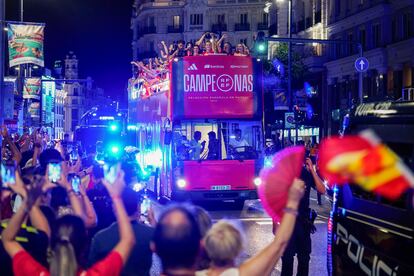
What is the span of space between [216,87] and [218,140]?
1447 millimetres

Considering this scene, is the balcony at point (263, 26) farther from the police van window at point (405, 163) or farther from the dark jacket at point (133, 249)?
the dark jacket at point (133, 249)

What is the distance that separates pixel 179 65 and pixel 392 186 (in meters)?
14.4

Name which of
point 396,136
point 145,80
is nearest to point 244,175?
point 145,80

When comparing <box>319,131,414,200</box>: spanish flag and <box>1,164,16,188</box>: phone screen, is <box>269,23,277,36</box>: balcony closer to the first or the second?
<box>1,164,16,188</box>: phone screen

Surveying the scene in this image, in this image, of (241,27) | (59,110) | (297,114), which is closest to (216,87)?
(297,114)

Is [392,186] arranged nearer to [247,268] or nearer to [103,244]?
[247,268]

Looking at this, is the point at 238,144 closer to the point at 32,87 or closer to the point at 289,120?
the point at 289,120

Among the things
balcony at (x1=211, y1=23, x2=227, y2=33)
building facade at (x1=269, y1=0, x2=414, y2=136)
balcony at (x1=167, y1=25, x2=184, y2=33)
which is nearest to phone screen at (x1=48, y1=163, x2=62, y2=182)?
building facade at (x1=269, y1=0, x2=414, y2=136)

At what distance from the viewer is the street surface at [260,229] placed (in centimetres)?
1088

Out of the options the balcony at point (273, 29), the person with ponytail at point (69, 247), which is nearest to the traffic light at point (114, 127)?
the balcony at point (273, 29)

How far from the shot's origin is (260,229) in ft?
49.6

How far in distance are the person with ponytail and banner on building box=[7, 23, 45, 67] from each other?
44.9ft

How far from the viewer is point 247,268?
4133 millimetres

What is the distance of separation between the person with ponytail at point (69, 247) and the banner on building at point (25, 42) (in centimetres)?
1368
